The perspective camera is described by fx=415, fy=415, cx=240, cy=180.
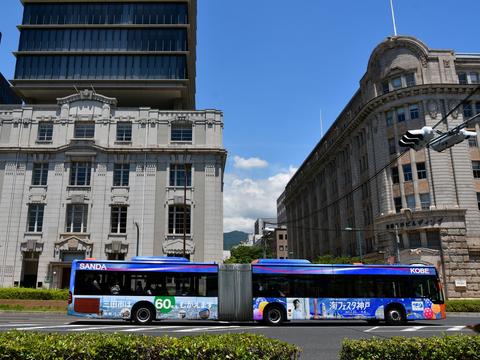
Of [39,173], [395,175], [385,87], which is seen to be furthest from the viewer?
[385,87]

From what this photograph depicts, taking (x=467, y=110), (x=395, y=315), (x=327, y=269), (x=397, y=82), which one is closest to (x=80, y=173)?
(x=327, y=269)

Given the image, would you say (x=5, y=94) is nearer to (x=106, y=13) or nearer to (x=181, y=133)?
(x=106, y=13)

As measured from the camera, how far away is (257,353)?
707 cm

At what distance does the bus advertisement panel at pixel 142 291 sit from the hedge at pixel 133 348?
1529 centimetres

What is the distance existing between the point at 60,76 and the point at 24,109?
25.9 ft

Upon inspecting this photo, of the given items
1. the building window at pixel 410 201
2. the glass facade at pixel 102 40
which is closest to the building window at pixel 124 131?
the glass facade at pixel 102 40

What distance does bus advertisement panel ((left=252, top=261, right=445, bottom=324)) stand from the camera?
888 inches

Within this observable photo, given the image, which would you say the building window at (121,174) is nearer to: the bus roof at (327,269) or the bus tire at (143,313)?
the bus tire at (143,313)

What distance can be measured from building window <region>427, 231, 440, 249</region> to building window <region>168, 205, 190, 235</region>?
25647 millimetres

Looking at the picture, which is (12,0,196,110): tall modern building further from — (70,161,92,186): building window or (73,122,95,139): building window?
(70,161,92,186): building window

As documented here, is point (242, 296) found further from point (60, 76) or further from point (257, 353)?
point (60, 76)

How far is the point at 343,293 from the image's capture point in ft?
75.2

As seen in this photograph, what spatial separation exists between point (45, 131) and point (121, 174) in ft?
32.4

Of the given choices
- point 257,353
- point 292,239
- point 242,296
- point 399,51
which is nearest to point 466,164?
point 399,51
